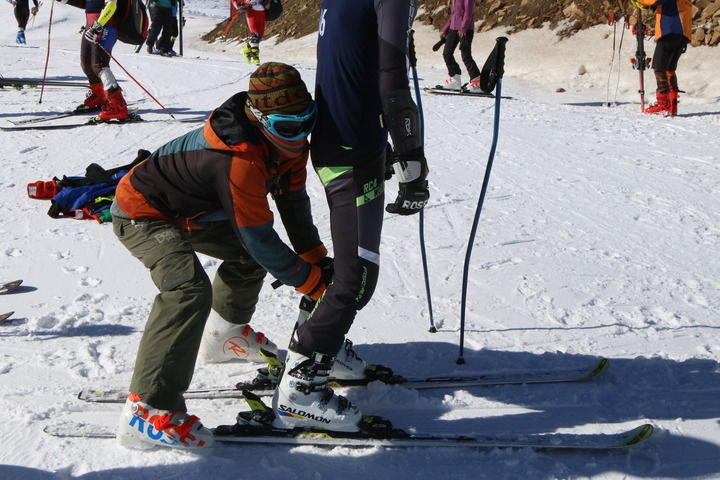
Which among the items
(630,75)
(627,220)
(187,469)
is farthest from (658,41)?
(187,469)

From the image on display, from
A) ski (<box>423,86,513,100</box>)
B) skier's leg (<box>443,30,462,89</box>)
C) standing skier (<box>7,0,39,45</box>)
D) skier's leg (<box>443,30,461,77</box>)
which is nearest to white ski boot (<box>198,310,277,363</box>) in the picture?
ski (<box>423,86,513,100</box>)

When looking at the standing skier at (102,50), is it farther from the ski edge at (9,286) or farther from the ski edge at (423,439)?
the ski edge at (423,439)

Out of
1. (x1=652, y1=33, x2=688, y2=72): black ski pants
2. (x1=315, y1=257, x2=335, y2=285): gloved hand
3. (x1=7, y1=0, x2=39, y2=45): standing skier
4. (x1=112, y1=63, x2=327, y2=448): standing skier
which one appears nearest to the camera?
(x1=112, y1=63, x2=327, y2=448): standing skier

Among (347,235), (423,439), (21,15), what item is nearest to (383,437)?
(423,439)

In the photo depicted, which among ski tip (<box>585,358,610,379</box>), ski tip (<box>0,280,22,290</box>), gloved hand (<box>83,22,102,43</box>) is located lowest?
ski tip (<box>0,280,22,290</box>)

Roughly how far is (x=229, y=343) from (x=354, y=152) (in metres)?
1.27

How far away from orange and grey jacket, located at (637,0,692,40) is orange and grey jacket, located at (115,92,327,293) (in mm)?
7559

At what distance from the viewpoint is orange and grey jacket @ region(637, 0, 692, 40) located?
28.6 ft

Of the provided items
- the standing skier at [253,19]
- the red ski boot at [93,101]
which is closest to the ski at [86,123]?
the red ski boot at [93,101]

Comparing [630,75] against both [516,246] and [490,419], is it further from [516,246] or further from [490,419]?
[490,419]

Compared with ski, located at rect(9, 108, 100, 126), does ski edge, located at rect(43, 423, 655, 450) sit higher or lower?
higher

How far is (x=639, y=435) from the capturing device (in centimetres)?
264

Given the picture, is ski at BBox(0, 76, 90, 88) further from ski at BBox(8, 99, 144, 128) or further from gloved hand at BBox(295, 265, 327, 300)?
gloved hand at BBox(295, 265, 327, 300)

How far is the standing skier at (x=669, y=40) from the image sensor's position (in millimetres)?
8742
